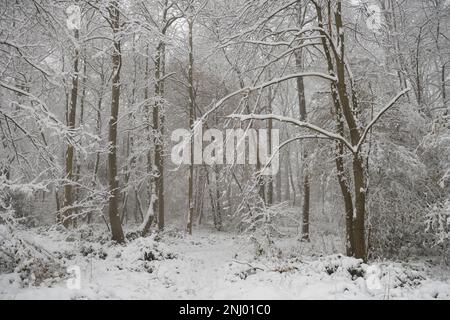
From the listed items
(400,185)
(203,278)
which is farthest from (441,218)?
(203,278)

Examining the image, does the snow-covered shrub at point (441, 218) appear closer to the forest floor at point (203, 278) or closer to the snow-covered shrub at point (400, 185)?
the forest floor at point (203, 278)

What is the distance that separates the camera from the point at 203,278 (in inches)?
363

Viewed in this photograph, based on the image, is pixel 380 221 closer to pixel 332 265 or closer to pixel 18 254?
pixel 332 265

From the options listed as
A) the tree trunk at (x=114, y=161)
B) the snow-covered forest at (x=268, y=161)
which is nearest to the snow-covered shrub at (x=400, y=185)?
the snow-covered forest at (x=268, y=161)

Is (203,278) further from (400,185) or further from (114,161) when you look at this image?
(400,185)

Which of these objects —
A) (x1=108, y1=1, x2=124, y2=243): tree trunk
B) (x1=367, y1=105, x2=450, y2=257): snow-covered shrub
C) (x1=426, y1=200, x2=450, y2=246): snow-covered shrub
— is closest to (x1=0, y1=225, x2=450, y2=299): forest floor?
(x1=426, y1=200, x2=450, y2=246): snow-covered shrub

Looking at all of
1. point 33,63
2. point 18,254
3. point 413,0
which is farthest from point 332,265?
point 413,0

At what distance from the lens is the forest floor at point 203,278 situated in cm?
650

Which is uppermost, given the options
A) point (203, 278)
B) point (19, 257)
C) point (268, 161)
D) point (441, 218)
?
point (268, 161)

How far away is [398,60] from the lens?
1402 centimetres

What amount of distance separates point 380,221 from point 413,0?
1074 cm

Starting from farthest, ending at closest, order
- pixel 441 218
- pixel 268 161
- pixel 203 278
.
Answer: pixel 203 278, pixel 441 218, pixel 268 161

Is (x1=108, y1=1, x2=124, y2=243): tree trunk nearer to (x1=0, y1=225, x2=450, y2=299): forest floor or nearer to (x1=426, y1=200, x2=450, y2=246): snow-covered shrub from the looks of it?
(x1=0, y1=225, x2=450, y2=299): forest floor

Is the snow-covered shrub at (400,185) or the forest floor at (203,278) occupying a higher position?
the snow-covered shrub at (400,185)
